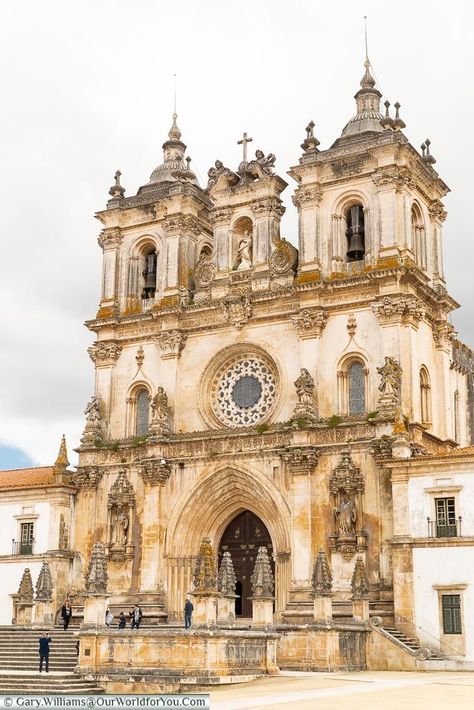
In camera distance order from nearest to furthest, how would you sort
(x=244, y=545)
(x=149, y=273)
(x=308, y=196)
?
(x=244, y=545) → (x=308, y=196) → (x=149, y=273)

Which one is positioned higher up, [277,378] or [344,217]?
[344,217]

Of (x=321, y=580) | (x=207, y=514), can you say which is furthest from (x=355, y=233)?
(x=321, y=580)

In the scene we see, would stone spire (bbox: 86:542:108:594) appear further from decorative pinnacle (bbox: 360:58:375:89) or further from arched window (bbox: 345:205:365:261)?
decorative pinnacle (bbox: 360:58:375:89)

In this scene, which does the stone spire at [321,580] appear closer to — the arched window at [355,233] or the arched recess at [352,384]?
the arched recess at [352,384]

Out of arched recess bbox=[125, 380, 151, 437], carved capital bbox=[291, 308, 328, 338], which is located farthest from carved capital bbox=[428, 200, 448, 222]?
arched recess bbox=[125, 380, 151, 437]

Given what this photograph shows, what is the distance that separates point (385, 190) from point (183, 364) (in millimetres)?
11638

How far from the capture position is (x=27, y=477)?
48.7 m

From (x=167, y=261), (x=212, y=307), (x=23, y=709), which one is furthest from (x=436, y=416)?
(x=23, y=709)

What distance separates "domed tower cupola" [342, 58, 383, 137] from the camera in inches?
1817

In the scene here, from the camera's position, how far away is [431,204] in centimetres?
4566

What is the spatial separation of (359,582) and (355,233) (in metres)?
15.7

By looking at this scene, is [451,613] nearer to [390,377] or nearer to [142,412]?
[390,377]

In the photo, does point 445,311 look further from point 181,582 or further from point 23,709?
point 23,709

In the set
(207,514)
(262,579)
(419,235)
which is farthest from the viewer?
(419,235)
